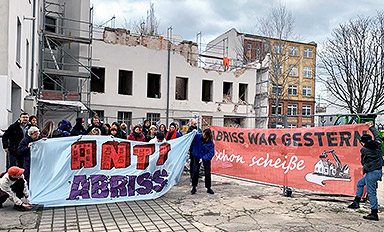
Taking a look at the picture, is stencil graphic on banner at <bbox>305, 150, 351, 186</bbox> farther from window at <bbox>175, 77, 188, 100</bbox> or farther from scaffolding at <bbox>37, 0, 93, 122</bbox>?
window at <bbox>175, 77, 188, 100</bbox>

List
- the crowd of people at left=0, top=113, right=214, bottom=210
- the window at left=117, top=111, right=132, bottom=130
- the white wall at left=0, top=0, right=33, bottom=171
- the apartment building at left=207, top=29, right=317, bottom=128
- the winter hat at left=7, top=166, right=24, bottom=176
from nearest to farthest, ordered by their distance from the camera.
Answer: the winter hat at left=7, top=166, right=24, bottom=176 → the crowd of people at left=0, top=113, right=214, bottom=210 → the white wall at left=0, top=0, right=33, bottom=171 → the window at left=117, top=111, right=132, bottom=130 → the apartment building at left=207, top=29, right=317, bottom=128

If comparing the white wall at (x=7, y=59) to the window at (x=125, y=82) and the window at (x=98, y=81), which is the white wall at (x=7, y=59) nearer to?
the window at (x=98, y=81)

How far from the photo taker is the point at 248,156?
8.77 m

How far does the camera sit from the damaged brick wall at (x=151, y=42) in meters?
25.6

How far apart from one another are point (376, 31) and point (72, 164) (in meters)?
25.5

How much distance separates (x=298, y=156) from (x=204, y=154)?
224 cm

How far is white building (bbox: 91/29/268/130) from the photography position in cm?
2528

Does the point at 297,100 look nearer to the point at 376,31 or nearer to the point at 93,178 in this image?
the point at 376,31

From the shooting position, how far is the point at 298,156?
7730 millimetres

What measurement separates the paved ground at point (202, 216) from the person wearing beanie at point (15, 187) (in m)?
0.20

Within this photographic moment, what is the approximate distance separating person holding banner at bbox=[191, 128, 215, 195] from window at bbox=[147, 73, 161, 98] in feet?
65.9

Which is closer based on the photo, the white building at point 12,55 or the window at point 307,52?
the white building at point 12,55

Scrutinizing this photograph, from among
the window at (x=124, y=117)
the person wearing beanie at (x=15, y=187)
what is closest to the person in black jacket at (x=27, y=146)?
the person wearing beanie at (x=15, y=187)

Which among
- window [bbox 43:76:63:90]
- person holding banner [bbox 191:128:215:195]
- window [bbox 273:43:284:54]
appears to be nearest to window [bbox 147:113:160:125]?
window [bbox 43:76:63:90]
